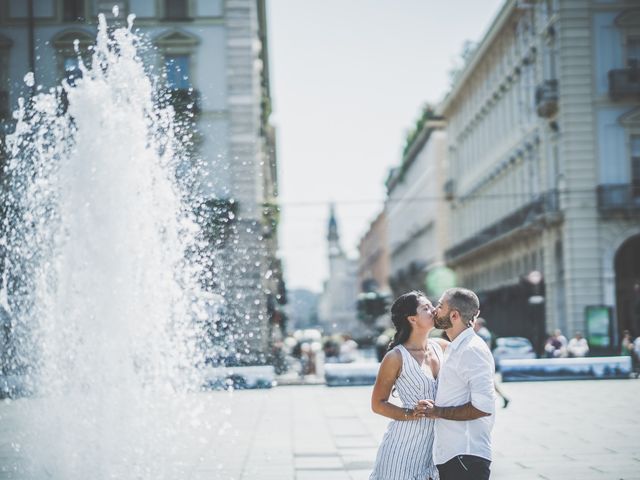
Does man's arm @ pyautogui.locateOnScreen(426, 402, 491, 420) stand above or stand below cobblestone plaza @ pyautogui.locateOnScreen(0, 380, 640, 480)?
above

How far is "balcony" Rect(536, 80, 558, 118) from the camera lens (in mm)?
34812

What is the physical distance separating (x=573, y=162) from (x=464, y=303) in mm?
29391

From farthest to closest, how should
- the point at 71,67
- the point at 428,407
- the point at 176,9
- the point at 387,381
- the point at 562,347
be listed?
the point at 176,9
the point at 562,347
the point at 71,67
the point at 387,381
the point at 428,407

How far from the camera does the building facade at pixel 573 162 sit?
33156 mm

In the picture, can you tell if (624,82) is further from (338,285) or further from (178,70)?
(338,285)

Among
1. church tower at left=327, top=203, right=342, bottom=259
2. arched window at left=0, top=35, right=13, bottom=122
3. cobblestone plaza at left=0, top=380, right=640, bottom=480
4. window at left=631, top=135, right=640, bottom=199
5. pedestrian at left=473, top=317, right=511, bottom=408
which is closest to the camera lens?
cobblestone plaza at left=0, top=380, right=640, bottom=480

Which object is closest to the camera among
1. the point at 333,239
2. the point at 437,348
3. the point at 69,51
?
the point at 437,348

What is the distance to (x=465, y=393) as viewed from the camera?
17.6 ft

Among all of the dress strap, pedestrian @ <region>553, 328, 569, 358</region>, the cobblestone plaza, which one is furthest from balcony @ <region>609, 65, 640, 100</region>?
the dress strap

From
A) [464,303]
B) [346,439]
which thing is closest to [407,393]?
[464,303]

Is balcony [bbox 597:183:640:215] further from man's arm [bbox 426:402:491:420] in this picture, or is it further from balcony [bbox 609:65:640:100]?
man's arm [bbox 426:402:491:420]

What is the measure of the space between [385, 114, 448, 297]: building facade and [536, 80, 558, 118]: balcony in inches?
583

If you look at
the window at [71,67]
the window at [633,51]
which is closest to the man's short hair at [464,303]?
the window at [71,67]

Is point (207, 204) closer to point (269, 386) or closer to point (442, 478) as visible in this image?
point (269, 386)
